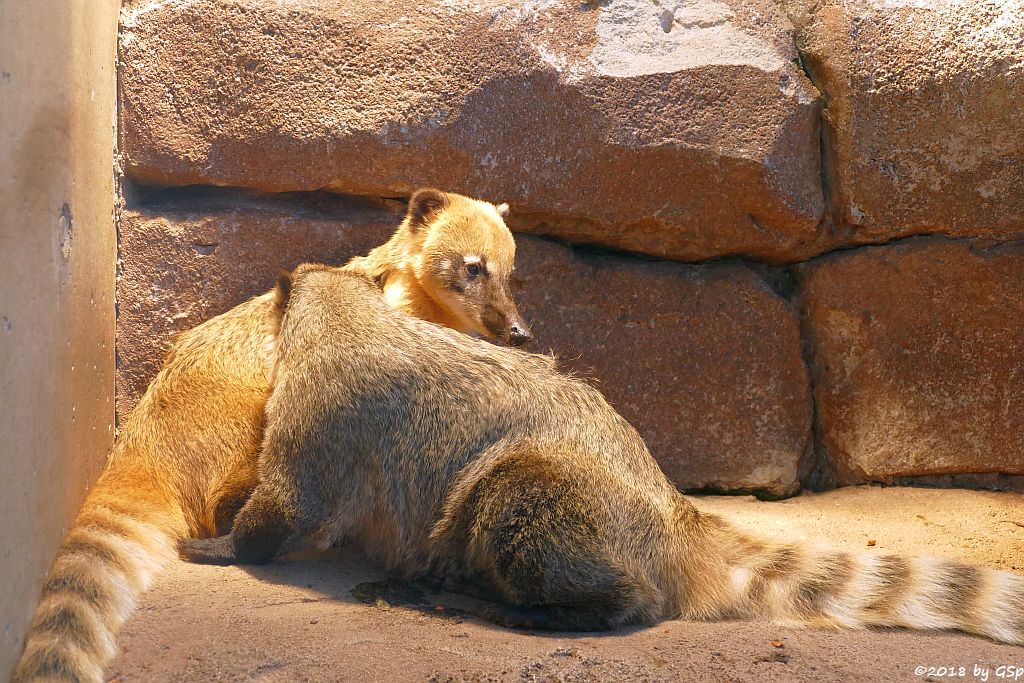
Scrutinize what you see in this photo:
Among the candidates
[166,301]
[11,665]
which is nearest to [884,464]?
[166,301]

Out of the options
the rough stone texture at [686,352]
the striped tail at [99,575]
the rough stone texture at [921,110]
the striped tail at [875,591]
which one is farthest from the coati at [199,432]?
the rough stone texture at [921,110]

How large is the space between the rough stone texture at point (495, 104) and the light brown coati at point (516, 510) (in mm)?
1099

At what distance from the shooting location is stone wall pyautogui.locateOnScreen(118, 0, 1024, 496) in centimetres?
478

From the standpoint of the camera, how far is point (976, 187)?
196 inches

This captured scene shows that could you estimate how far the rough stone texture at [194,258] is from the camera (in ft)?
15.7

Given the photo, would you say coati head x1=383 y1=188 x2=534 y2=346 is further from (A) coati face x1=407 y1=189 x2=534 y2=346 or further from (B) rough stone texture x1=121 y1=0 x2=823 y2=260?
(B) rough stone texture x1=121 y1=0 x2=823 y2=260

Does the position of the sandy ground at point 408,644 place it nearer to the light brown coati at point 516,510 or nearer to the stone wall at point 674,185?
the light brown coati at point 516,510

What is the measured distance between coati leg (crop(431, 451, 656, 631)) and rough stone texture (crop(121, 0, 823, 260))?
70.4 inches

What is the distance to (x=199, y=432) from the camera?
4219 millimetres

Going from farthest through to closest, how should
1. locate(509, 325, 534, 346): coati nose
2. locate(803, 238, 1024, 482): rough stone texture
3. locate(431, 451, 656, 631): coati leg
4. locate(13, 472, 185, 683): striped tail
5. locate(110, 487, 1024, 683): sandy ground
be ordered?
locate(803, 238, 1024, 482): rough stone texture < locate(509, 325, 534, 346): coati nose < locate(431, 451, 656, 631): coati leg < locate(110, 487, 1024, 683): sandy ground < locate(13, 472, 185, 683): striped tail

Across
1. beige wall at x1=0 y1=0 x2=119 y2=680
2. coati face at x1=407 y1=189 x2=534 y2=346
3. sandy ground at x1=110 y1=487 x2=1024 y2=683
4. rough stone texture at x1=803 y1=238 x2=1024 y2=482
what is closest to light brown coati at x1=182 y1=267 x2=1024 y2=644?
sandy ground at x1=110 y1=487 x2=1024 y2=683

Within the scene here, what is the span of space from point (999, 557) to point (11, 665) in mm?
4041

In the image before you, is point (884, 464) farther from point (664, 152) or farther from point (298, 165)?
point (298, 165)

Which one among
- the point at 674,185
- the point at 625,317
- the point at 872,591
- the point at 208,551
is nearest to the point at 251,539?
the point at 208,551
